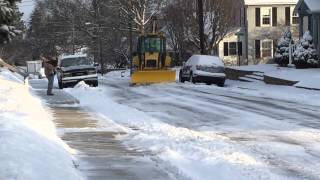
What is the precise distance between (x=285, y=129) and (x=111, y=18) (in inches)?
2565

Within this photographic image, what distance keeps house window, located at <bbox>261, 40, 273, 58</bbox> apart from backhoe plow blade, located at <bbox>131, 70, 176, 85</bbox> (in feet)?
97.5

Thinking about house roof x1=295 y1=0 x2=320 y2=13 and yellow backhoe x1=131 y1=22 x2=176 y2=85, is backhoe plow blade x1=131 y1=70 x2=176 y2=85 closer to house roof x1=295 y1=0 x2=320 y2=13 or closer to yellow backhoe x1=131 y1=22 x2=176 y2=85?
yellow backhoe x1=131 y1=22 x2=176 y2=85

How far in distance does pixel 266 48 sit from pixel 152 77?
30.9 metres

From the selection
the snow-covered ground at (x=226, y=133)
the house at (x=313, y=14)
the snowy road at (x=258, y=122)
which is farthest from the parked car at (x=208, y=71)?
the snow-covered ground at (x=226, y=133)

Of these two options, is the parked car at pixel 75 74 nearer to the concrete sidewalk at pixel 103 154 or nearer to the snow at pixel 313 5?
the snow at pixel 313 5

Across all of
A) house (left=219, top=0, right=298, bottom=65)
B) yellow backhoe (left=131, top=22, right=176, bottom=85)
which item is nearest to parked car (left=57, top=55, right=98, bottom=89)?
yellow backhoe (left=131, top=22, right=176, bottom=85)

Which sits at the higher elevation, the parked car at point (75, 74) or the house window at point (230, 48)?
the house window at point (230, 48)

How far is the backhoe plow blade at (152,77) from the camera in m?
32.3

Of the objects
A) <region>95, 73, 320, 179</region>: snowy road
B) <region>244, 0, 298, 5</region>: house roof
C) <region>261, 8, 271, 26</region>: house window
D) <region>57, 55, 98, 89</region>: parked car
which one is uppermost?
<region>244, 0, 298, 5</region>: house roof

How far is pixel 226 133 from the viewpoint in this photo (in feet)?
41.0

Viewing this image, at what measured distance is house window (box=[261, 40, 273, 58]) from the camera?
60.8 meters

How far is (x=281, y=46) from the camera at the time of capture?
3941 cm

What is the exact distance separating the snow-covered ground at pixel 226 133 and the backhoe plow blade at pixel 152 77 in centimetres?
1010

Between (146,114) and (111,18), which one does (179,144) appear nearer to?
(146,114)
